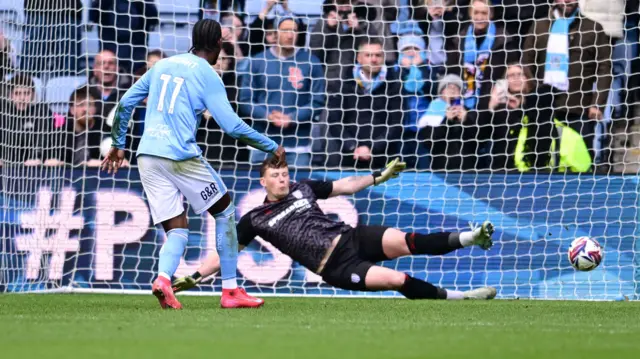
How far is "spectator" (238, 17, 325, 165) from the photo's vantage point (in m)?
11.5

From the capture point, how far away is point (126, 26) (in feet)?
37.9

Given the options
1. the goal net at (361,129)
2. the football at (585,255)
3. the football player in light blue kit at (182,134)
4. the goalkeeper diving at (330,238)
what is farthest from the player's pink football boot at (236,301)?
the goal net at (361,129)

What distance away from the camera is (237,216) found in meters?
10.9

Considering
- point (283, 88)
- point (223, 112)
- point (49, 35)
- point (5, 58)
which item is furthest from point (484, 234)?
point (5, 58)

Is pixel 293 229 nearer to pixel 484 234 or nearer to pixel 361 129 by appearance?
pixel 484 234

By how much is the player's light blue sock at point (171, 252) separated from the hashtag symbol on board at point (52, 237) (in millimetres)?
3561

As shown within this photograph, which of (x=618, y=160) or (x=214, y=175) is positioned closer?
(x=214, y=175)

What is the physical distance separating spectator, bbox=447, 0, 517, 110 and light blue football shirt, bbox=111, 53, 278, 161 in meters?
4.44

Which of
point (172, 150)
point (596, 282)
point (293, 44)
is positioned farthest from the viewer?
point (293, 44)

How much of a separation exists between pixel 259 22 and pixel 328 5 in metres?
0.77

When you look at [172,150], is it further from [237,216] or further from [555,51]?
[555,51]

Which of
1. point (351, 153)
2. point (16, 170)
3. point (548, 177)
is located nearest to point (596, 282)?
point (548, 177)

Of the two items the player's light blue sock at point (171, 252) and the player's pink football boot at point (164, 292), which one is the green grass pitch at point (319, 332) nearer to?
the player's pink football boot at point (164, 292)

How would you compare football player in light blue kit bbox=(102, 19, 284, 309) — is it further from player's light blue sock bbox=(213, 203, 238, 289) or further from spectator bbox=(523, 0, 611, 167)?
spectator bbox=(523, 0, 611, 167)
